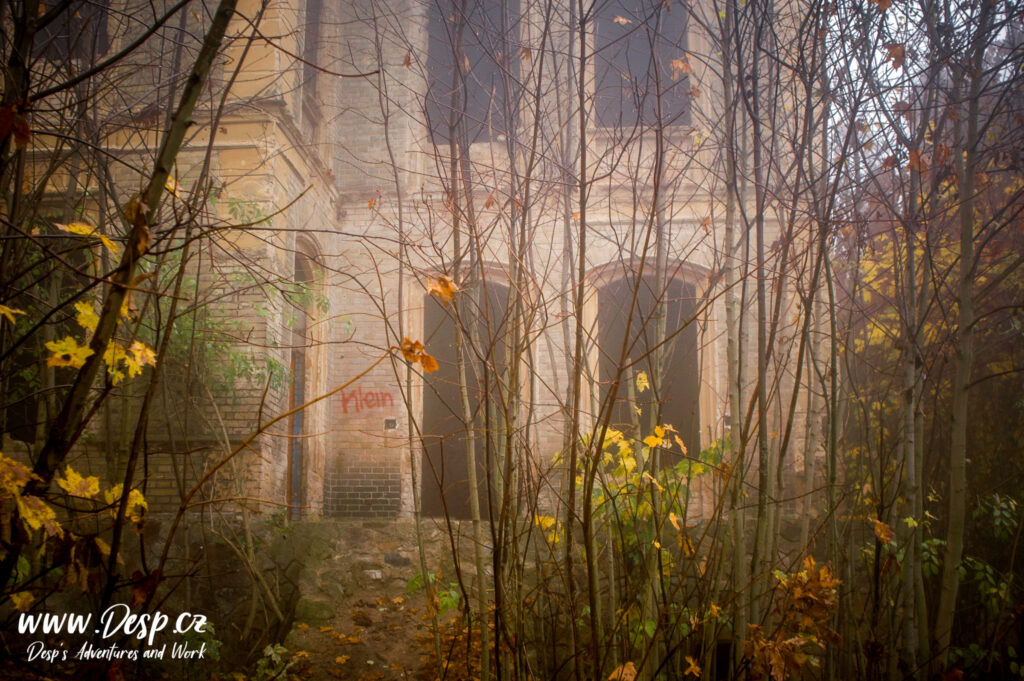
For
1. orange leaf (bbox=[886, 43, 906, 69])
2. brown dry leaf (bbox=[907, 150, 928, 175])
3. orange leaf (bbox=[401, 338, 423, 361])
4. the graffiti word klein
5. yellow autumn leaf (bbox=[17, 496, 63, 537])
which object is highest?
orange leaf (bbox=[886, 43, 906, 69])

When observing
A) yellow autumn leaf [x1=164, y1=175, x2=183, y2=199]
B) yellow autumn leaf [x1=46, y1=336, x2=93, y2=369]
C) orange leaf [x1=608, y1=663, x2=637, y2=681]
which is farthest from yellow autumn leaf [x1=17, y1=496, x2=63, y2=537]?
orange leaf [x1=608, y1=663, x2=637, y2=681]

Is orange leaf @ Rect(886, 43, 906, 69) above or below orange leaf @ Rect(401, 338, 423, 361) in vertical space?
above

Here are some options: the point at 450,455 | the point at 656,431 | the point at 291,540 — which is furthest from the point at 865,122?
the point at 450,455

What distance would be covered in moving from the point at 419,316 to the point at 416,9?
15.7 feet

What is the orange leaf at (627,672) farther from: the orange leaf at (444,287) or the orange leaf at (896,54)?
the orange leaf at (896,54)

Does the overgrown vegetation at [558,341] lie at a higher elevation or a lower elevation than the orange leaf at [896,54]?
lower

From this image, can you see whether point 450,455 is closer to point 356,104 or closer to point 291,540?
point 291,540

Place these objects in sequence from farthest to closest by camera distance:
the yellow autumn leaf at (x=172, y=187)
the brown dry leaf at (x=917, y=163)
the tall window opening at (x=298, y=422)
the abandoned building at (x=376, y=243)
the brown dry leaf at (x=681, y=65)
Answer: the tall window opening at (x=298, y=422), the abandoned building at (x=376, y=243), the brown dry leaf at (x=681, y=65), the brown dry leaf at (x=917, y=163), the yellow autumn leaf at (x=172, y=187)

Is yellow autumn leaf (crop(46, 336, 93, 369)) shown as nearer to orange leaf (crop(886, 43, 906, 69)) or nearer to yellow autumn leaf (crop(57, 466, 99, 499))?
yellow autumn leaf (crop(57, 466, 99, 499))

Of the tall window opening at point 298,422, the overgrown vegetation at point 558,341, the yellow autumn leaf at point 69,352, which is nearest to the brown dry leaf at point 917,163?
the overgrown vegetation at point 558,341

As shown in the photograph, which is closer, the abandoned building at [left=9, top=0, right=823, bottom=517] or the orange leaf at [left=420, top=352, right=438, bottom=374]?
the orange leaf at [left=420, top=352, right=438, bottom=374]

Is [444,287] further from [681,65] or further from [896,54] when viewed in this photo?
[681,65]

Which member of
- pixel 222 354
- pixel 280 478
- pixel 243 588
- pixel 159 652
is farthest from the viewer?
pixel 280 478

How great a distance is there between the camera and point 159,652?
5.00 metres
